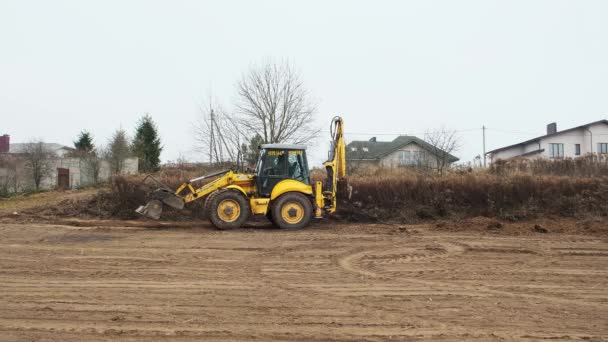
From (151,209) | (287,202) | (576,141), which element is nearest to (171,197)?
(151,209)

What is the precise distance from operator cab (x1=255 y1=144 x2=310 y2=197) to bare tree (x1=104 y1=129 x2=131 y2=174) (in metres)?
17.4

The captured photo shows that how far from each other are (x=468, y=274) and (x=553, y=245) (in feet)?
12.1

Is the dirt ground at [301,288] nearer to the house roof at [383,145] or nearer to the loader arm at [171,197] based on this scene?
the loader arm at [171,197]

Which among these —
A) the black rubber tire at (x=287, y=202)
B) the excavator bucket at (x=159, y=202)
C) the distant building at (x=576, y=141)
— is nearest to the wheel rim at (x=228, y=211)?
the black rubber tire at (x=287, y=202)

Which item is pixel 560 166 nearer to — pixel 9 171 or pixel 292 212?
pixel 292 212

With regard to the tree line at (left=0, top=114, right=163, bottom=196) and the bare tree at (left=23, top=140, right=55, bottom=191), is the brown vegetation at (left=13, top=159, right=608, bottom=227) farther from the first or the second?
the bare tree at (left=23, top=140, right=55, bottom=191)

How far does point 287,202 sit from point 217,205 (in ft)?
6.12

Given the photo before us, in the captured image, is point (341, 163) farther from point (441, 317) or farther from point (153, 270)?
point (441, 317)

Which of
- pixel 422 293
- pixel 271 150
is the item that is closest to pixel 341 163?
pixel 271 150

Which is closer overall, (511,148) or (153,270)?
(153,270)

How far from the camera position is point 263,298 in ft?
20.0

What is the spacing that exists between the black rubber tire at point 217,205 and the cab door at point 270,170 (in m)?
0.67

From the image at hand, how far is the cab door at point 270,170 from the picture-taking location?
1343 centimetres

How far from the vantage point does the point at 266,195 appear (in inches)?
531
